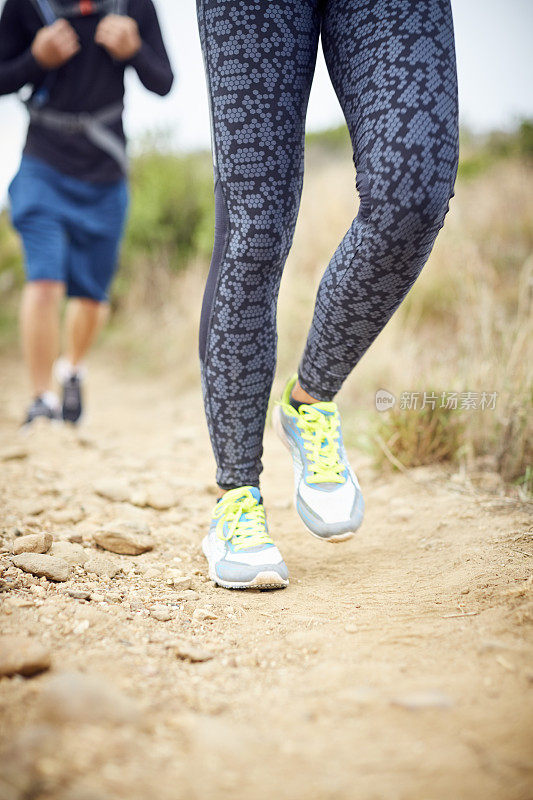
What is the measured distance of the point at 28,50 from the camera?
2.41 metres

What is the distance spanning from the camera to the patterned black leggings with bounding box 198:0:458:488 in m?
1.05

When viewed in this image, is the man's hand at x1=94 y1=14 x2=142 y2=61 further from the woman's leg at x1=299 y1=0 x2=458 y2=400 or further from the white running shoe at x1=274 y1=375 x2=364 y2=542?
the white running shoe at x1=274 y1=375 x2=364 y2=542

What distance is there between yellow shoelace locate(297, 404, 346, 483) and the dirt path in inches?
10.3

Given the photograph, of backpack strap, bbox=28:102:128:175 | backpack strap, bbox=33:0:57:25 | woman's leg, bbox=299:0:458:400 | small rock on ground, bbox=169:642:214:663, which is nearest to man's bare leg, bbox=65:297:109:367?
backpack strap, bbox=28:102:128:175

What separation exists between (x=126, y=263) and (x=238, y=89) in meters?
4.63

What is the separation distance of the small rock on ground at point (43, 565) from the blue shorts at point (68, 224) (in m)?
1.69

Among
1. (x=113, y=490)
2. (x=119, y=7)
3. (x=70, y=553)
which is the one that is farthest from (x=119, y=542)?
(x=119, y=7)

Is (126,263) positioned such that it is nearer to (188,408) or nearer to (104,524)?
(188,408)

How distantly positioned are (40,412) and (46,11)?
1740 millimetres

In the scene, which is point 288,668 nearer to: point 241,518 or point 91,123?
point 241,518

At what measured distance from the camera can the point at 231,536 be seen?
1314 millimetres

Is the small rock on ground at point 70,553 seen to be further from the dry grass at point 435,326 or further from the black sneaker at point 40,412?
the black sneaker at point 40,412

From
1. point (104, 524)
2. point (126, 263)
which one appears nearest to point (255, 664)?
point (104, 524)

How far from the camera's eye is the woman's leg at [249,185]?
1116mm
